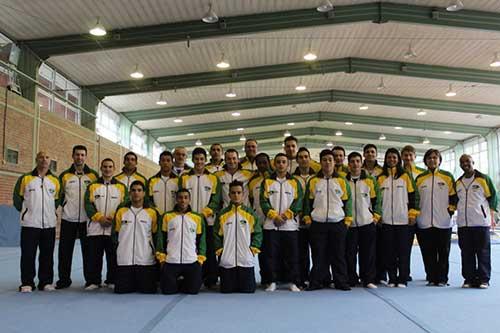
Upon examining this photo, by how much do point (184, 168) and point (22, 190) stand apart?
7.54ft

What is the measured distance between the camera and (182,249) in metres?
6.28

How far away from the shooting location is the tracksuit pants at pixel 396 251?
22.6 ft

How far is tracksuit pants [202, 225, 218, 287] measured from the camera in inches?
267

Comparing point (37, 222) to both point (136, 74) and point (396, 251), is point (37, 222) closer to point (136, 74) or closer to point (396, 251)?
point (396, 251)

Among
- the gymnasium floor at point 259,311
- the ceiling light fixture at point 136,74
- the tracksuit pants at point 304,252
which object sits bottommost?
the gymnasium floor at point 259,311

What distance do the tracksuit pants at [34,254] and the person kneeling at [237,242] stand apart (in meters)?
2.30

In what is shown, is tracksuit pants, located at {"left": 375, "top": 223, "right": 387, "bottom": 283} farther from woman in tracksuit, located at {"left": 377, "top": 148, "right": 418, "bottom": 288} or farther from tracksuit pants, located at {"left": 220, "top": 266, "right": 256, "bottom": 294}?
tracksuit pants, located at {"left": 220, "top": 266, "right": 256, "bottom": 294}

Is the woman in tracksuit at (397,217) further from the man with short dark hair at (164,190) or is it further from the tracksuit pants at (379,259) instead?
the man with short dark hair at (164,190)

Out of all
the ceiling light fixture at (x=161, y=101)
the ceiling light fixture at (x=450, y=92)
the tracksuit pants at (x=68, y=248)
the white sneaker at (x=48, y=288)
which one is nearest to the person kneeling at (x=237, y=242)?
the tracksuit pants at (x=68, y=248)

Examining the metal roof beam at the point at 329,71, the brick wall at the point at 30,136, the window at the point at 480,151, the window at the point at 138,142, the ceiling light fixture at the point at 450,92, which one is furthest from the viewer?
the window at the point at 480,151

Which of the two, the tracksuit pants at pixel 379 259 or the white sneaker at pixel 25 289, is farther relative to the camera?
the tracksuit pants at pixel 379 259

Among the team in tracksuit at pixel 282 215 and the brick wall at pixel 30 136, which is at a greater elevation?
the brick wall at pixel 30 136

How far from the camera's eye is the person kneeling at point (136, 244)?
20.8ft

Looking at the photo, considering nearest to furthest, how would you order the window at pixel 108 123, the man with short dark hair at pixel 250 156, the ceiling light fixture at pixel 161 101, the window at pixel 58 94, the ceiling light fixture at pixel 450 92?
the man with short dark hair at pixel 250 156 → the window at pixel 58 94 → the ceiling light fixture at pixel 450 92 → the ceiling light fixture at pixel 161 101 → the window at pixel 108 123
